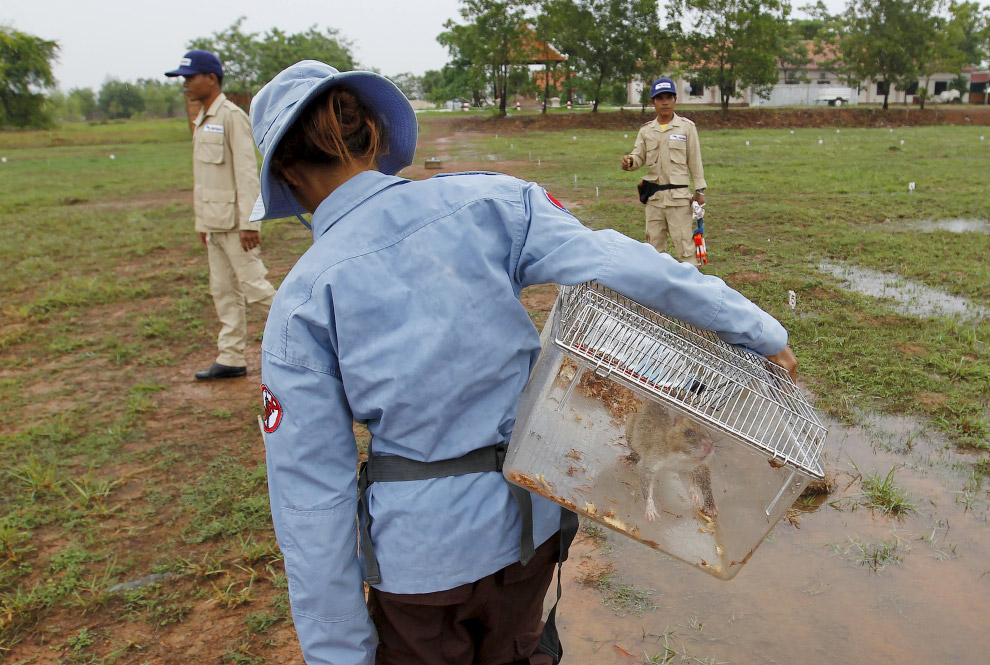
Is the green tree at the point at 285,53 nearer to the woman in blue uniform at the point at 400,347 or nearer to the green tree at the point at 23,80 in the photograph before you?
the green tree at the point at 23,80

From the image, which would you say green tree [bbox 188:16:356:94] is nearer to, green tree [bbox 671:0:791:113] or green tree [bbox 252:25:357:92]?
green tree [bbox 252:25:357:92]

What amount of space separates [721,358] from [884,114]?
38325mm

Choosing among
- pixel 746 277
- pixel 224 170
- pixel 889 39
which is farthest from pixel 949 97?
pixel 224 170

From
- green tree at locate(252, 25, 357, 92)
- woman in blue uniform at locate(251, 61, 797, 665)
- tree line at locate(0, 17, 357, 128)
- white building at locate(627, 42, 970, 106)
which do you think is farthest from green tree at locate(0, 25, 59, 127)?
woman in blue uniform at locate(251, 61, 797, 665)

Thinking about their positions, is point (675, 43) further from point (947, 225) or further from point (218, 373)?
point (218, 373)

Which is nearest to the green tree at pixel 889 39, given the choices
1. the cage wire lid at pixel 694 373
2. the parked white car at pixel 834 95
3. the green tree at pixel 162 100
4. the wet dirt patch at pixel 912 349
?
the parked white car at pixel 834 95

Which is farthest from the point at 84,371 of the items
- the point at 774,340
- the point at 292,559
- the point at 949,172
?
the point at 949,172

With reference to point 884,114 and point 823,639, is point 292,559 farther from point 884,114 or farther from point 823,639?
point 884,114

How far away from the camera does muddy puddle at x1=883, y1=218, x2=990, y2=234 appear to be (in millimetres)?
8672

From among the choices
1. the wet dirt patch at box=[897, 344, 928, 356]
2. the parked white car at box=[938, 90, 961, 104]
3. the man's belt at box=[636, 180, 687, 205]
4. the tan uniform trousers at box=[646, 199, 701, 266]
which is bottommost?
the parked white car at box=[938, 90, 961, 104]

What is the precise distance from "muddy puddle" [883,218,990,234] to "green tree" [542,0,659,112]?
2771 centimetres

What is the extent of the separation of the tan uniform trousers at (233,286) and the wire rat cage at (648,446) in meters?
3.85

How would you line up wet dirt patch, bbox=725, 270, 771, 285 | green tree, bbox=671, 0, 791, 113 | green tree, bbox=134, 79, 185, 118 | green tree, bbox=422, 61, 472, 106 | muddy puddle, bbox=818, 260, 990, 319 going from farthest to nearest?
green tree, bbox=134, 79, 185, 118, green tree, bbox=422, 61, 472, 106, green tree, bbox=671, 0, 791, 113, wet dirt patch, bbox=725, 270, 771, 285, muddy puddle, bbox=818, 260, 990, 319

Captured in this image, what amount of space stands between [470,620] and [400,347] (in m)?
0.60
